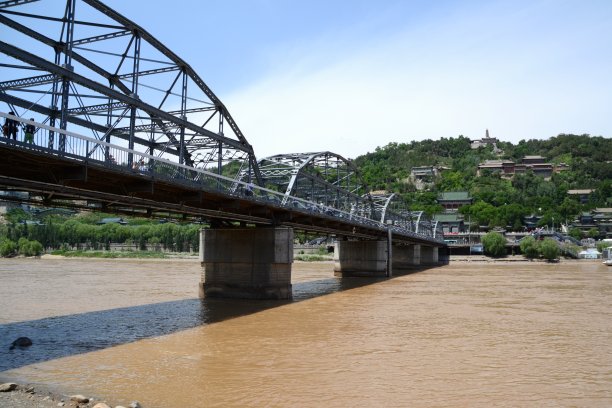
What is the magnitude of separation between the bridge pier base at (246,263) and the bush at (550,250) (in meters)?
77.1

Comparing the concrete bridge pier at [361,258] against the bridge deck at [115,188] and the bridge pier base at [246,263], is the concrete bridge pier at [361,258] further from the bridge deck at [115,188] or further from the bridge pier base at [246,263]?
the bridge pier base at [246,263]

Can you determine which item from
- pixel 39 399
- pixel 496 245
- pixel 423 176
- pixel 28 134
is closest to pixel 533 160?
pixel 423 176

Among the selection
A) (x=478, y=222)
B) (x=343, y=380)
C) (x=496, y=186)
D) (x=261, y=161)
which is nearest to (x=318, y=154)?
(x=261, y=161)

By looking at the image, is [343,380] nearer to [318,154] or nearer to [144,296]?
[144,296]

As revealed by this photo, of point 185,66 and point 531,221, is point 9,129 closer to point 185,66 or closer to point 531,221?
point 185,66

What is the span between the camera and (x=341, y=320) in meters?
24.2

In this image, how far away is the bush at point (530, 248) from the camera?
9800cm

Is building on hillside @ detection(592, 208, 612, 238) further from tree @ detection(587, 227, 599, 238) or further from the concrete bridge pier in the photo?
the concrete bridge pier

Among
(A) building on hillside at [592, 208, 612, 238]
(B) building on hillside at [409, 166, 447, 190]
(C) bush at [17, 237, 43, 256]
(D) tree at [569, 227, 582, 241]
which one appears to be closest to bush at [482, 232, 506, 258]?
(D) tree at [569, 227, 582, 241]

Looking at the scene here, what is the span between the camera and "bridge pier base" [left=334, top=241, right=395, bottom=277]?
57938 millimetres

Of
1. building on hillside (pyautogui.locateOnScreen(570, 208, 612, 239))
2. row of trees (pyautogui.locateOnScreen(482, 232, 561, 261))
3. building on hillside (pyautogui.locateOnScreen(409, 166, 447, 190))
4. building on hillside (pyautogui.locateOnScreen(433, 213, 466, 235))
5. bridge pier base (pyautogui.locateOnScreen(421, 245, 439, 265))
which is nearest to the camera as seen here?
row of trees (pyautogui.locateOnScreen(482, 232, 561, 261))

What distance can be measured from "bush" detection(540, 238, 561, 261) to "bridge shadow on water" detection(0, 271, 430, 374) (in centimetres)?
7800

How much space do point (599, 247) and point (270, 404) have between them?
108770 millimetres

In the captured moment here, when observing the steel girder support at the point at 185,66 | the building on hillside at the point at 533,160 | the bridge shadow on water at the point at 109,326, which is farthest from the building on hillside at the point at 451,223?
the bridge shadow on water at the point at 109,326
